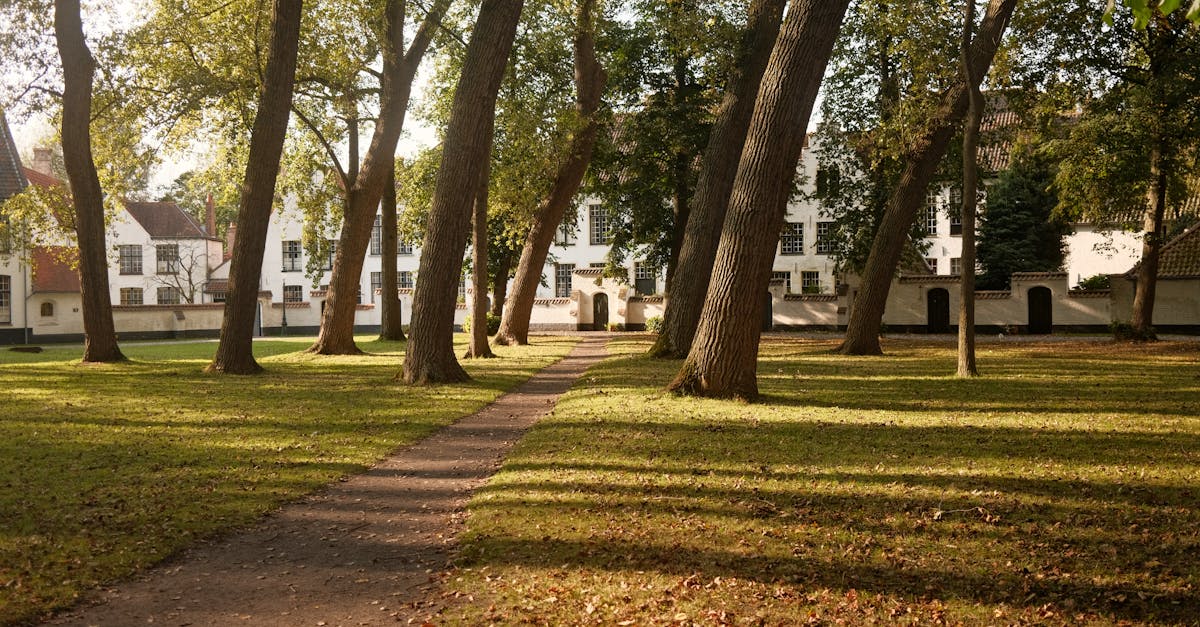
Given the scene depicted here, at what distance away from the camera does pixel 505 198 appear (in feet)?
90.1

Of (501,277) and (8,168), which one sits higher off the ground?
(8,168)

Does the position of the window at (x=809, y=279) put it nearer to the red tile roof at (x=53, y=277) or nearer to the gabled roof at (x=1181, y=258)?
the gabled roof at (x=1181, y=258)

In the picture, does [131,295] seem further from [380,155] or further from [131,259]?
[380,155]

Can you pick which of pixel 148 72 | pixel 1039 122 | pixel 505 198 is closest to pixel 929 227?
pixel 1039 122

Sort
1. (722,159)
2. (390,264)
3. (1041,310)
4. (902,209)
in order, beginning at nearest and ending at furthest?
(722,159)
(902,209)
(390,264)
(1041,310)

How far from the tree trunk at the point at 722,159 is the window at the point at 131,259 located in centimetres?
5292

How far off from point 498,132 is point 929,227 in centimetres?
2855

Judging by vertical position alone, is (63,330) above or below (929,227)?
below

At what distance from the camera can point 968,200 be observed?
52.0 ft

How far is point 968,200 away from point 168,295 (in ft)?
193

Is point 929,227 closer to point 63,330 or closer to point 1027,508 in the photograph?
point 63,330

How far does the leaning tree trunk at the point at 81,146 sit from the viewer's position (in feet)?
63.7

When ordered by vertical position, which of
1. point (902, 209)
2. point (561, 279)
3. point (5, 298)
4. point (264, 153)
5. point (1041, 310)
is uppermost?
point (264, 153)

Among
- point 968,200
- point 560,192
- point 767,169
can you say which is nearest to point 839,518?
point 767,169
